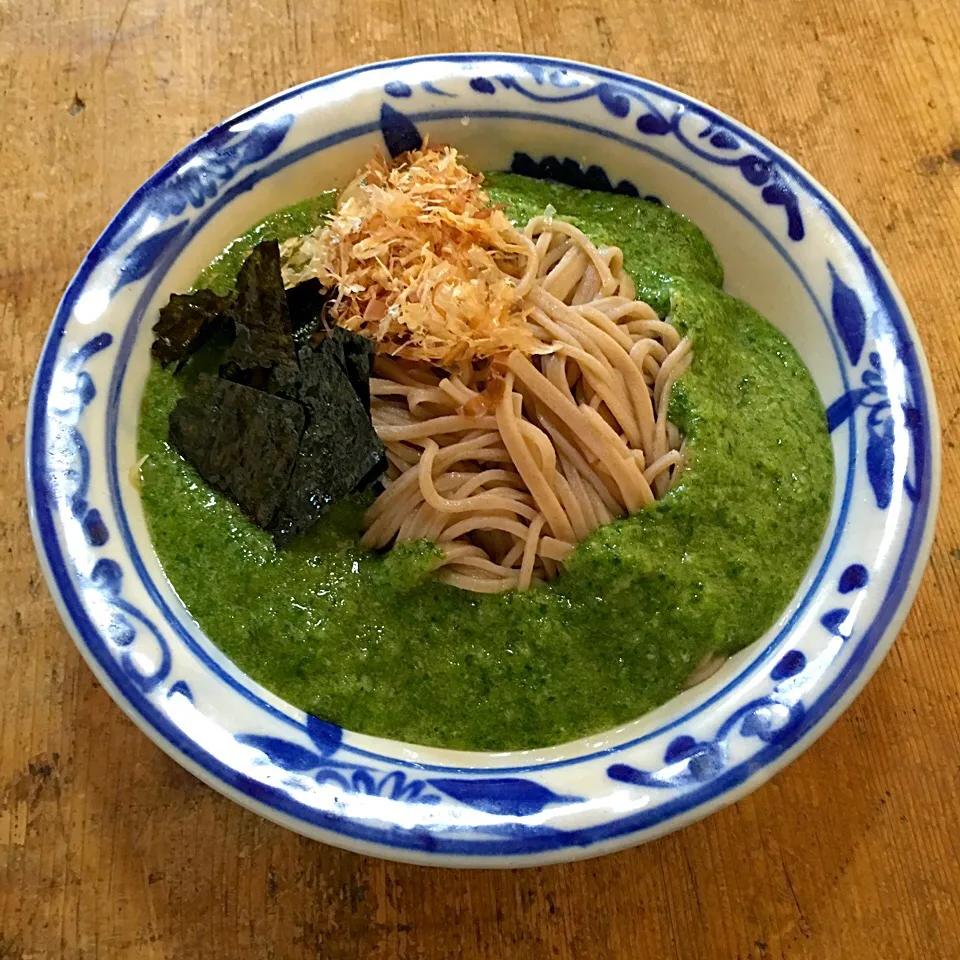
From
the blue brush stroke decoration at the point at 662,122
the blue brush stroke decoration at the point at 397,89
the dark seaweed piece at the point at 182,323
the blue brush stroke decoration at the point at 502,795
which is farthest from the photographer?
the blue brush stroke decoration at the point at 397,89

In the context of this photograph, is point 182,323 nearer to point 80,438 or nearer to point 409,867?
point 80,438

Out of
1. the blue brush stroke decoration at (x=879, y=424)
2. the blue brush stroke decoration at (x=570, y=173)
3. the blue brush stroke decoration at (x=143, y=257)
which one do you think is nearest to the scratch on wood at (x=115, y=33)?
A: the blue brush stroke decoration at (x=143, y=257)

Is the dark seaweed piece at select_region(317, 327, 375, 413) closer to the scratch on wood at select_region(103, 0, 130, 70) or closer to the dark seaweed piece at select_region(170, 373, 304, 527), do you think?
the dark seaweed piece at select_region(170, 373, 304, 527)

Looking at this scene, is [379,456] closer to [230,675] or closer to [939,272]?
[230,675]

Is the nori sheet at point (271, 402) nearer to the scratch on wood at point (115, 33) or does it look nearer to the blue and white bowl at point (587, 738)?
the blue and white bowl at point (587, 738)

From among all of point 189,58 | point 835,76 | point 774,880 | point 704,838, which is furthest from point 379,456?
point 835,76

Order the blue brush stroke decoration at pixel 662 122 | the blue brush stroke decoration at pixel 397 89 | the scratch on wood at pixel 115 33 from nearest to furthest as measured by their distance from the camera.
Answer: the blue brush stroke decoration at pixel 662 122 < the blue brush stroke decoration at pixel 397 89 < the scratch on wood at pixel 115 33

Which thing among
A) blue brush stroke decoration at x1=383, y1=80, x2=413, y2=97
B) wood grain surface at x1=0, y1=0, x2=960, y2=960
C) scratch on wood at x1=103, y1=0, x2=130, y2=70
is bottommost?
wood grain surface at x1=0, y1=0, x2=960, y2=960

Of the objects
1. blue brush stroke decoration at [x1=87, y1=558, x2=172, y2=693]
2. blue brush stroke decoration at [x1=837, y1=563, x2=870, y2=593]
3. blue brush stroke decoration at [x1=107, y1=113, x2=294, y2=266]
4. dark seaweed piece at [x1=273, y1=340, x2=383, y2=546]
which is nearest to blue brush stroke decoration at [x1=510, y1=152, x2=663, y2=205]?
blue brush stroke decoration at [x1=107, y1=113, x2=294, y2=266]
